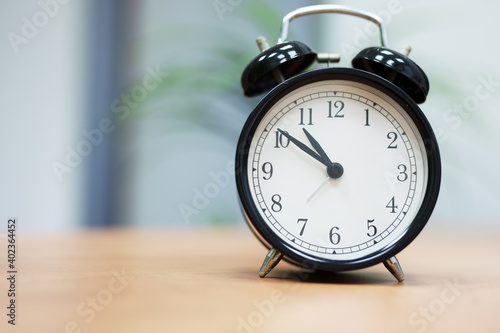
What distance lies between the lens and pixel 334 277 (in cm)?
91

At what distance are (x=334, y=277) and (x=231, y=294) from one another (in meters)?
0.24

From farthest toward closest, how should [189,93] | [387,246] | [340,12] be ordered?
[189,93], [340,12], [387,246]

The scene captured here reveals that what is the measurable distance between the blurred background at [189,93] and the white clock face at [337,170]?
3.99 feet

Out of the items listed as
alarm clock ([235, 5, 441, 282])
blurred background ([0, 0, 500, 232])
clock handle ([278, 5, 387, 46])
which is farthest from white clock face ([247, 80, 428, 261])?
blurred background ([0, 0, 500, 232])

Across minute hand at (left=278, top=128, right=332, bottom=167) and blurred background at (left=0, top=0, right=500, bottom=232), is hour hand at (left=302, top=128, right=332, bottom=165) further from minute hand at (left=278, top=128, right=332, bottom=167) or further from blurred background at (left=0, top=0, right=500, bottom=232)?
blurred background at (left=0, top=0, right=500, bottom=232)

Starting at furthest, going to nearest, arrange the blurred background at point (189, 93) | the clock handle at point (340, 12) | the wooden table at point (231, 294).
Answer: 1. the blurred background at point (189, 93)
2. the clock handle at point (340, 12)
3. the wooden table at point (231, 294)

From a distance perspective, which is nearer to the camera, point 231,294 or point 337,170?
point 231,294

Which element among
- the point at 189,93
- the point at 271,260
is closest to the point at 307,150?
the point at 271,260

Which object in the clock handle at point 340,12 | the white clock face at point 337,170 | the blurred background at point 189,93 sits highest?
the clock handle at point 340,12

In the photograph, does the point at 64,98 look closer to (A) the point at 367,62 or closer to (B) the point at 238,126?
Answer: (B) the point at 238,126

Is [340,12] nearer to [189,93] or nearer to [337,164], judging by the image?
[337,164]

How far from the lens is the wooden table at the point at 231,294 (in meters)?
0.59

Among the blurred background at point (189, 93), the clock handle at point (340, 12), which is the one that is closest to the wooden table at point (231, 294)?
the clock handle at point (340, 12)

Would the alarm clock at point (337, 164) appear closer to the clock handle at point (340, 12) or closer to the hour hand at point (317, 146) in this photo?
the hour hand at point (317, 146)
